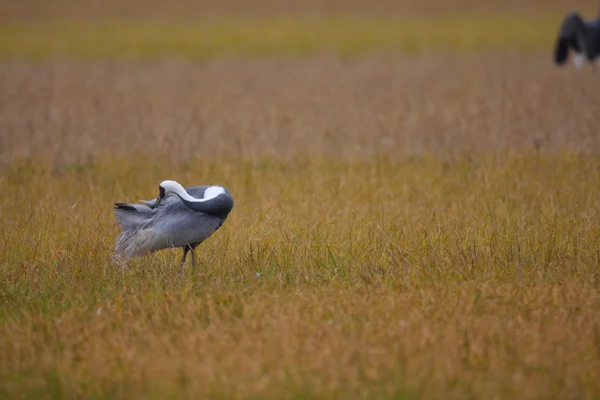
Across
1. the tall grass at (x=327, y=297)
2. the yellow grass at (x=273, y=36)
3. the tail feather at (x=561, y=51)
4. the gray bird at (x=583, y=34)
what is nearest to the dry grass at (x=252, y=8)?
the yellow grass at (x=273, y=36)

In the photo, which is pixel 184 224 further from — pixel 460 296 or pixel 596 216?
pixel 596 216

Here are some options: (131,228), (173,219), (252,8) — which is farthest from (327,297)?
(252,8)

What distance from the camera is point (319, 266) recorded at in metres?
5.89

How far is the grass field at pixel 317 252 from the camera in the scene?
13.8 feet

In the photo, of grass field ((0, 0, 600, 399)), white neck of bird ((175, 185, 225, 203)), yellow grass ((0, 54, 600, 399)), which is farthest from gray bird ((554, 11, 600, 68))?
white neck of bird ((175, 185, 225, 203))

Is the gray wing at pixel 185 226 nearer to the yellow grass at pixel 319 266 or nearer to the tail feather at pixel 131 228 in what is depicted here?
the tail feather at pixel 131 228

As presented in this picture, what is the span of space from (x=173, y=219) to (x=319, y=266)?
1.11 m

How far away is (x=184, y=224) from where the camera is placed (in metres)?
5.55

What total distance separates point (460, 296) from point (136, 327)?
6.55 feet

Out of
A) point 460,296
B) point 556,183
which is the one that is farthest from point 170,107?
point 460,296

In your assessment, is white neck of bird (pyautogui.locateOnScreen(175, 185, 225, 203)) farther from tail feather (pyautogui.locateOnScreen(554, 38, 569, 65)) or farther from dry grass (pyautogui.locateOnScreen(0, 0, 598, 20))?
dry grass (pyautogui.locateOnScreen(0, 0, 598, 20))

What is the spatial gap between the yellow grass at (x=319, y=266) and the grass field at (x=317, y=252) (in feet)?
0.07

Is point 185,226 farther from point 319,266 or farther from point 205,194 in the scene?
point 319,266

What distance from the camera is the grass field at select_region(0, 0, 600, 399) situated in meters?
4.19
